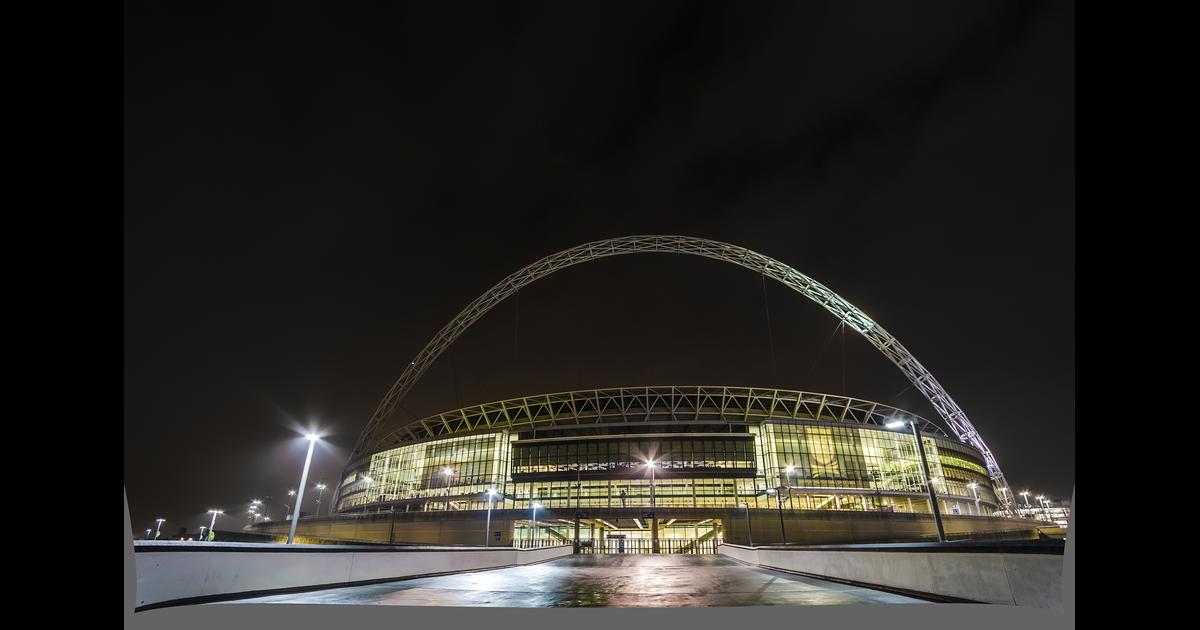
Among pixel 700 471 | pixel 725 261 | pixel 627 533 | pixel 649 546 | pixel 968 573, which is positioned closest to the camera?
pixel 968 573

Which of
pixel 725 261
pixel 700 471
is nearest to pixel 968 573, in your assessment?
pixel 725 261

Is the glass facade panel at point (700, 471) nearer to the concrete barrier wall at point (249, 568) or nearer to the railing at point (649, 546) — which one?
the railing at point (649, 546)

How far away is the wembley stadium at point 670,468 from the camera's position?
6412cm

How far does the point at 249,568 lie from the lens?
973 cm

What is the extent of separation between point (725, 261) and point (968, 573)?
51292 millimetres

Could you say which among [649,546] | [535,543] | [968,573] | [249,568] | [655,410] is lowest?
[649,546]

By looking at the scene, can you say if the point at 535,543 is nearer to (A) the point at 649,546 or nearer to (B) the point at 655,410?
(A) the point at 649,546

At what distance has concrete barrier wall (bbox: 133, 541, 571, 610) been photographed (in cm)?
805

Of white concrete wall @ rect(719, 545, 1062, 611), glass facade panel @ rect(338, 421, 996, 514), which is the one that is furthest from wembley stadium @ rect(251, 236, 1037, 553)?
white concrete wall @ rect(719, 545, 1062, 611)

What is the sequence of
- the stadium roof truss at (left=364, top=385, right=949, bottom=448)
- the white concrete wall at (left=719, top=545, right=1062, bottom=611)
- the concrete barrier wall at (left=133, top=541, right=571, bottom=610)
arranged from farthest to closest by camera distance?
the stadium roof truss at (left=364, top=385, right=949, bottom=448)
the concrete barrier wall at (left=133, top=541, right=571, bottom=610)
the white concrete wall at (left=719, top=545, right=1062, bottom=611)

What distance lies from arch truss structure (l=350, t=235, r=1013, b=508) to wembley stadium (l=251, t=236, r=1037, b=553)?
254mm

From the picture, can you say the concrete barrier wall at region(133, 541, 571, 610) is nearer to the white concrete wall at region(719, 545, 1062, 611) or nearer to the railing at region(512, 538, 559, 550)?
the white concrete wall at region(719, 545, 1062, 611)
